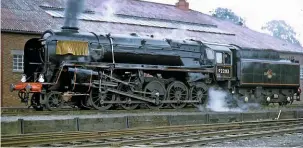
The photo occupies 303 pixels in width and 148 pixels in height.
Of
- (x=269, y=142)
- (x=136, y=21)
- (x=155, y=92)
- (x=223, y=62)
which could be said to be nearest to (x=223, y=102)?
(x=223, y=62)

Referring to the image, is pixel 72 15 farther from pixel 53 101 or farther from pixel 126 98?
pixel 126 98

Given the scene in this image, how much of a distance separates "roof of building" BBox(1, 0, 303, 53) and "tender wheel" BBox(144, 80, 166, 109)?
14.2 ft

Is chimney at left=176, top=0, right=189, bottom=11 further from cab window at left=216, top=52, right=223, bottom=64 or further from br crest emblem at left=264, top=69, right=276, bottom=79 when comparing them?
cab window at left=216, top=52, right=223, bottom=64

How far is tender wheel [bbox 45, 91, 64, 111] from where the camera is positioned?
1547 centimetres

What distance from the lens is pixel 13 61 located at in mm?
23500

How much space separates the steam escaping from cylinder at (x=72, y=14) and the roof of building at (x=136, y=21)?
5.48 meters

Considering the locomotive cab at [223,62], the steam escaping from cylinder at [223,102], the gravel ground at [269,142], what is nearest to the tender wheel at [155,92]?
the steam escaping from cylinder at [223,102]

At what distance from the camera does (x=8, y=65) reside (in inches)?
917

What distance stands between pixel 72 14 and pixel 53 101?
3.36 meters

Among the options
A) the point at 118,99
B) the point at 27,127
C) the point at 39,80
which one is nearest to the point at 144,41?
the point at 118,99

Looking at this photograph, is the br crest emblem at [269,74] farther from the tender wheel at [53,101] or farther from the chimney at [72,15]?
the tender wheel at [53,101]

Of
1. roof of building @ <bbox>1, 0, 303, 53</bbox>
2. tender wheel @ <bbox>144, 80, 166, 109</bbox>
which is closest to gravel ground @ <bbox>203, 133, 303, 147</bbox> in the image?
tender wheel @ <bbox>144, 80, 166, 109</bbox>

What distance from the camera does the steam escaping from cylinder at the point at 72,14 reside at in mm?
16656

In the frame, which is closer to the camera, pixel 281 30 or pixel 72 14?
pixel 72 14
